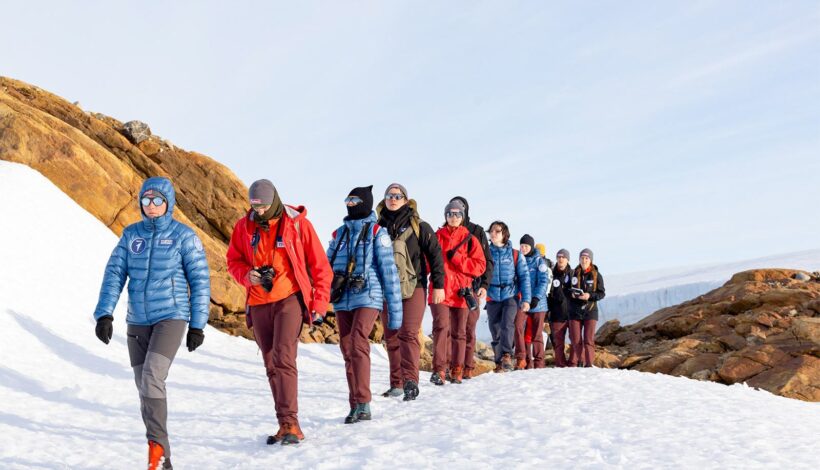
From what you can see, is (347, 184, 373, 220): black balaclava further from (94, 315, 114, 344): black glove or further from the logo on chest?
(94, 315, 114, 344): black glove

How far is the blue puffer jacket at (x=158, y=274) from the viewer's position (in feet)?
18.0

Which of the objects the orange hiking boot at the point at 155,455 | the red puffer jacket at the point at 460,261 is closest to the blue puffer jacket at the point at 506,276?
the red puffer jacket at the point at 460,261

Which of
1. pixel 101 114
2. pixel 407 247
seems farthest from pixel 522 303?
pixel 101 114

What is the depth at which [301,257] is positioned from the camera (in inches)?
244

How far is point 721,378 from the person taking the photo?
16.2 m

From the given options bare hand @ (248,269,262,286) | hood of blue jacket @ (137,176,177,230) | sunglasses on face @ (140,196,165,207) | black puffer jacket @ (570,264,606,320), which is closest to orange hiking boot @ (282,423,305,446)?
bare hand @ (248,269,262,286)

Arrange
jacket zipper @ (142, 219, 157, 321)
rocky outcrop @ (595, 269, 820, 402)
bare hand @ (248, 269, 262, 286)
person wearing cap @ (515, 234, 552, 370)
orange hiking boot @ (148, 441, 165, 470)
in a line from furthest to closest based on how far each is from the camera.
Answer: rocky outcrop @ (595, 269, 820, 402)
person wearing cap @ (515, 234, 552, 370)
bare hand @ (248, 269, 262, 286)
jacket zipper @ (142, 219, 157, 321)
orange hiking boot @ (148, 441, 165, 470)

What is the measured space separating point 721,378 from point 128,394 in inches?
536

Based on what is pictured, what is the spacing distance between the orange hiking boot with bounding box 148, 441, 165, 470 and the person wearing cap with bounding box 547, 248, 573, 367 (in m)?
10.6

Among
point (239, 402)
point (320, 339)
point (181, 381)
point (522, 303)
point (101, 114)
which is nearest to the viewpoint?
point (239, 402)

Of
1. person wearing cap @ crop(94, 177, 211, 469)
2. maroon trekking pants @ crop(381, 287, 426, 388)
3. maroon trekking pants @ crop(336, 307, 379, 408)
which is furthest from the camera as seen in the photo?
maroon trekking pants @ crop(381, 287, 426, 388)

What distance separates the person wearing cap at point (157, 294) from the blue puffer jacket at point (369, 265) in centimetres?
183

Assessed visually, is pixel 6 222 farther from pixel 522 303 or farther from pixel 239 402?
pixel 522 303

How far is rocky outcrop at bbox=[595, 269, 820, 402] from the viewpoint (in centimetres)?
1538
